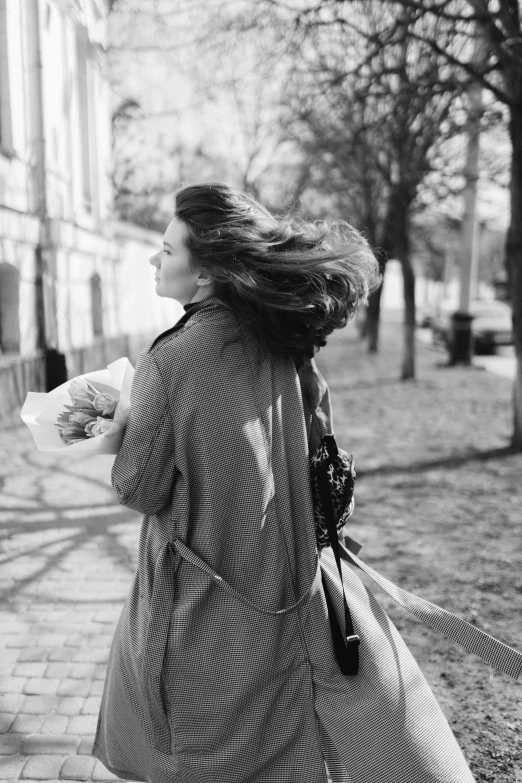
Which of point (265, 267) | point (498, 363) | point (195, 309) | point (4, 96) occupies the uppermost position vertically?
point (4, 96)

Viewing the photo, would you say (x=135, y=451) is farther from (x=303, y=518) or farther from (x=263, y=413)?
(x=303, y=518)

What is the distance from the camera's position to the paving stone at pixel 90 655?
11.8ft

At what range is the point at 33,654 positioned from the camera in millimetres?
3641

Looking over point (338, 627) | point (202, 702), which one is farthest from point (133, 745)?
point (338, 627)

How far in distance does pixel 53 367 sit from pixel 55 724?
28.5 feet

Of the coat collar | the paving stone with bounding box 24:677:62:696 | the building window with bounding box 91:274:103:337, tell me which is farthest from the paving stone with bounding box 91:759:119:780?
the building window with bounding box 91:274:103:337

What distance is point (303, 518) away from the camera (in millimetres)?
2041

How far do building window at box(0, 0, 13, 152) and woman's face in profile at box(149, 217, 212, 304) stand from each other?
8.82 m

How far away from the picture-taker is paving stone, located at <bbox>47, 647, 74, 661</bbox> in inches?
142

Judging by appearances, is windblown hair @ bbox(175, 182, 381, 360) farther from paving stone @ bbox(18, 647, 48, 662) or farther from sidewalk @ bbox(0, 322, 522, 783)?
paving stone @ bbox(18, 647, 48, 662)

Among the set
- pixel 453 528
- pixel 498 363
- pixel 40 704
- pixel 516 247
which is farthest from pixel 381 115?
pixel 40 704

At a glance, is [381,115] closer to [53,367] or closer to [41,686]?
[53,367]

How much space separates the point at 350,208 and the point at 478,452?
20.8m

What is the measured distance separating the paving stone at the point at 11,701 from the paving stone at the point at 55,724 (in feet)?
0.54
